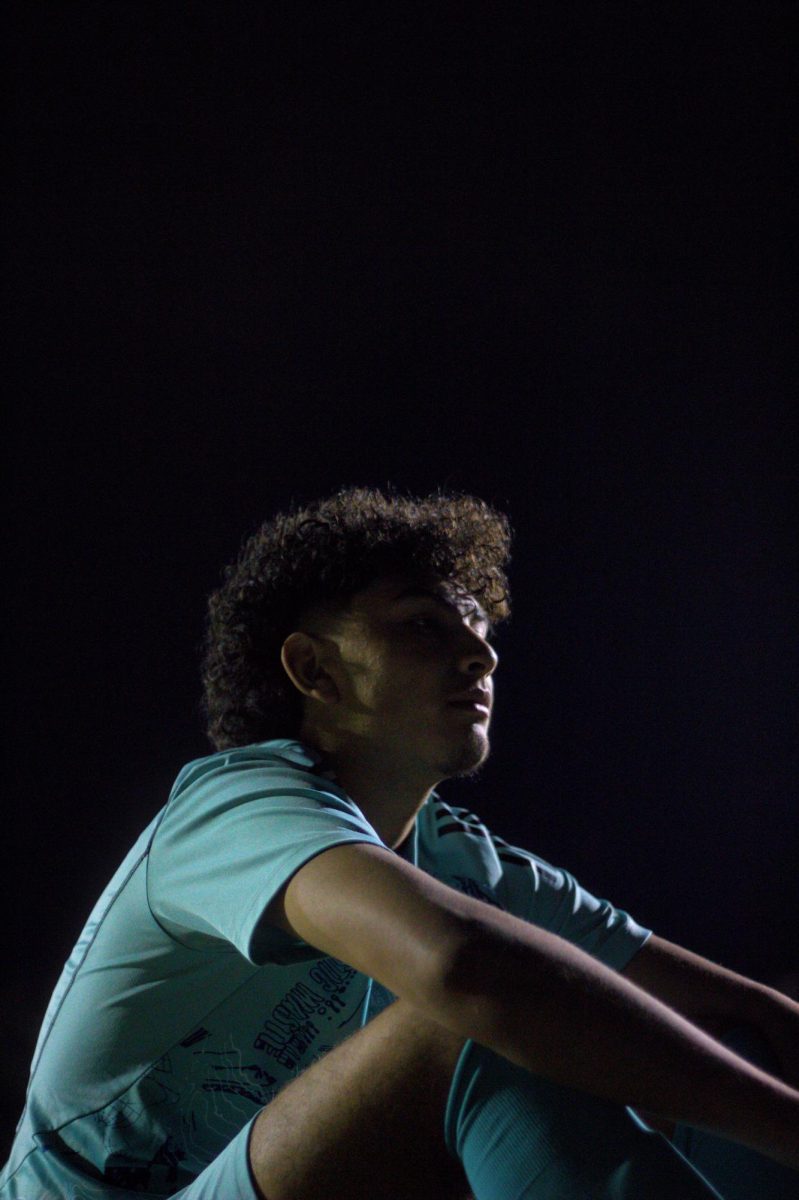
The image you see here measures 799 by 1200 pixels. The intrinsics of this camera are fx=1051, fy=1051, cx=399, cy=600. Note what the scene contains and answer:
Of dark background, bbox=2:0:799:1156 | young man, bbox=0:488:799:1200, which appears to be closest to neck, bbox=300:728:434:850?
young man, bbox=0:488:799:1200

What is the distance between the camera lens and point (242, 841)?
→ 76cm

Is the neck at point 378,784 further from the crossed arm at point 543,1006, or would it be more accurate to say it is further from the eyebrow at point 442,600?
the crossed arm at point 543,1006

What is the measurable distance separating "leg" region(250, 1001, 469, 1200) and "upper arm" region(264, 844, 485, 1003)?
0.05 m

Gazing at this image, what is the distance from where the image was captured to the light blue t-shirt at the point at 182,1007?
0.79 meters

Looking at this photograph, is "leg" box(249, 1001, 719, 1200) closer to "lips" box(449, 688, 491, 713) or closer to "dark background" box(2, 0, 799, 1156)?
"lips" box(449, 688, 491, 713)

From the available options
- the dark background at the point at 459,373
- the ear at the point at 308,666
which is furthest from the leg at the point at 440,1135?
the dark background at the point at 459,373

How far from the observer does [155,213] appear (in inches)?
69.4

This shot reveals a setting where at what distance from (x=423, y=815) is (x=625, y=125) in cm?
138

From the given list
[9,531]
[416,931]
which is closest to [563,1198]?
[416,931]

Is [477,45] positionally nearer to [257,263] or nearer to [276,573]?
[257,263]

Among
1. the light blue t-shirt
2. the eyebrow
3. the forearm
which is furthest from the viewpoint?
the eyebrow

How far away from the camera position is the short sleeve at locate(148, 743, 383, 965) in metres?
0.72

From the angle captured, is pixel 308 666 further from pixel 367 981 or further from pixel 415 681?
pixel 367 981

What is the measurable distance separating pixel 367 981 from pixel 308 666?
1.18ft
